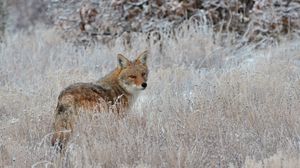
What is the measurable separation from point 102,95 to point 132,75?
2.28 ft

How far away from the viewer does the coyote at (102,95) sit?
6949 millimetres

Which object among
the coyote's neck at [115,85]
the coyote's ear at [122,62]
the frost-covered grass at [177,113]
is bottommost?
the frost-covered grass at [177,113]

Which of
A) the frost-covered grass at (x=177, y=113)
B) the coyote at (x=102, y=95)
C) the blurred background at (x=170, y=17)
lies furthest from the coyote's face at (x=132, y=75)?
the blurred background at (x=170, y=17)

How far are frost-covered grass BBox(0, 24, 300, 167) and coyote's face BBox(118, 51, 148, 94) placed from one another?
24cm

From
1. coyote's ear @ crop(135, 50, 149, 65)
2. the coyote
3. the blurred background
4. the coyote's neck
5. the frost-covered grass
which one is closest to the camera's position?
the frost-covered grass

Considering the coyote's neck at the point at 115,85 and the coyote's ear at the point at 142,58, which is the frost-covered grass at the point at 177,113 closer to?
the coyote's neck at the point at 115,85

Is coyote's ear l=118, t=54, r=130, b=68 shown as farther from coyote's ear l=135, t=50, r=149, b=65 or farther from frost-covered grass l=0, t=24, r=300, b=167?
frost-covered grass l=0, t=24, r=300, b=167

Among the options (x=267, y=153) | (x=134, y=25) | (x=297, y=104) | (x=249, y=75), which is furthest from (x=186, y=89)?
(x=134, y=25)

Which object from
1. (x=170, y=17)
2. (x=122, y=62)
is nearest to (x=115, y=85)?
(x=122, y=62)

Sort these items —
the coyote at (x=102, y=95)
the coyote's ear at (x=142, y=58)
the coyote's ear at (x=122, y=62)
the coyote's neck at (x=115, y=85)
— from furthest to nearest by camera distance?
the coyote's ear at (x=142, y=58) → the coyote's ear at (x=122, y=62) → the coyote's neck at (x=115, y=85) → the coyote at (x=102, y=95)

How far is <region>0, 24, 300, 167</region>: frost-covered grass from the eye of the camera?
20.9 ft

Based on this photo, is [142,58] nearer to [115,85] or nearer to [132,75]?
[132,75]

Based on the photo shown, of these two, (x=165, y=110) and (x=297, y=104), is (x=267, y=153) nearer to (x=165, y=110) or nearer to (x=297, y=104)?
(x=297, y=104)

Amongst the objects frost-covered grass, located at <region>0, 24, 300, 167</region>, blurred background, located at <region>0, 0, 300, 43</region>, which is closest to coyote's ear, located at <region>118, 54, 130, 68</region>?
frost-covered grass, located at <region>0, 24, 300, 167</region>
